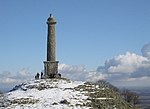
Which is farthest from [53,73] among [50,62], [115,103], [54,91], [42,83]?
[115,103]

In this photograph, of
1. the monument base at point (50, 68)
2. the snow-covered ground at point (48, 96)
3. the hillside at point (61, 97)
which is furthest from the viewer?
the monument base at point (50, 68)

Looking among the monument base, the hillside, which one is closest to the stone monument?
the monument base

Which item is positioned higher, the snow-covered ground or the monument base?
the monument base

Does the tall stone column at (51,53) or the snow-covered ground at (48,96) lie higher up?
the tall stone column at (51,53)

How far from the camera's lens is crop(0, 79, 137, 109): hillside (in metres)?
41.5

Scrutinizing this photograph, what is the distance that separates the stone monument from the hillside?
4896 mm

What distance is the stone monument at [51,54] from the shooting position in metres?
58.4

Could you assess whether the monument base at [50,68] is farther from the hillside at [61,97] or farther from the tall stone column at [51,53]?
the hillside at [61,97]

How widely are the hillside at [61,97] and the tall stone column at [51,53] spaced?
16.1 ft

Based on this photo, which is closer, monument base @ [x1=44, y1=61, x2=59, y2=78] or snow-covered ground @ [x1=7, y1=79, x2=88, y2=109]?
snow-covered ground @ [x1=7, y1=79, x2=88, y2=109]

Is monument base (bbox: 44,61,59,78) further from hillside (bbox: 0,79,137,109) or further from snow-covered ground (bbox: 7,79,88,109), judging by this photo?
hillside (bbox: 0,79,137,109)

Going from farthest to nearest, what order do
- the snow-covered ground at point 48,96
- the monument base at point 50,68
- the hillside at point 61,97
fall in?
1. the monument base at point 50,68
2. the hillside at point 61,97
3. the snow-covered ground at point 48,96

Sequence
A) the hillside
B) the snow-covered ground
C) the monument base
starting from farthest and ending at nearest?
the monument base → the hillside → the snow-covered ground

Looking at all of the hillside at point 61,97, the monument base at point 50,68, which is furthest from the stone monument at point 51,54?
the hillside at point 61,97
